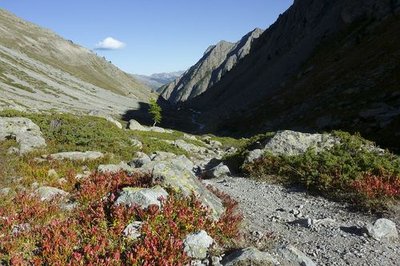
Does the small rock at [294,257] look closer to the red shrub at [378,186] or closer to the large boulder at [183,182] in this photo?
the large boulder at [183,182]

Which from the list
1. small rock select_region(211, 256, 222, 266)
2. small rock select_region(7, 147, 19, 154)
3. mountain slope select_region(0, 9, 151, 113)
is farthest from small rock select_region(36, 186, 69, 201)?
mountain slope select_region(0, 9, 151, 113)

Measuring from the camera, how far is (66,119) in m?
25.6

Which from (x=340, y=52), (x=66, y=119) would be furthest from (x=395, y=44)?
(x=66, y=119)

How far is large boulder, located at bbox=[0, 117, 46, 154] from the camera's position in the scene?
18309 millimetres

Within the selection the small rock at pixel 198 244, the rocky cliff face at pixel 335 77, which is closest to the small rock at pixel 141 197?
the small rock at pixel 198 244

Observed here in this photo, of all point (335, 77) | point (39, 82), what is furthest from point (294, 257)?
point (39, 82)

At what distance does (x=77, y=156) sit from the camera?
57.4ft

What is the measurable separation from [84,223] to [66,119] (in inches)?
675

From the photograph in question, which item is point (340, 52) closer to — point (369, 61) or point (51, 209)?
point (369, 61)

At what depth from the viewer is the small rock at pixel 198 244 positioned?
8773 mm

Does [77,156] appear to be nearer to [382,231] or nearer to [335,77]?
[382,231]

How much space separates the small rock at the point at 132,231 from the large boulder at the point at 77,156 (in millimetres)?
8488

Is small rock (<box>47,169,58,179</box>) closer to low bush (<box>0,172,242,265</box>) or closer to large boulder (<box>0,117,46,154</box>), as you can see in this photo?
low bush (<box>0,172,242,265</box>)

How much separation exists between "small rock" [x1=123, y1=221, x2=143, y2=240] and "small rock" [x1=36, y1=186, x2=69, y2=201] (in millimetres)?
3273
